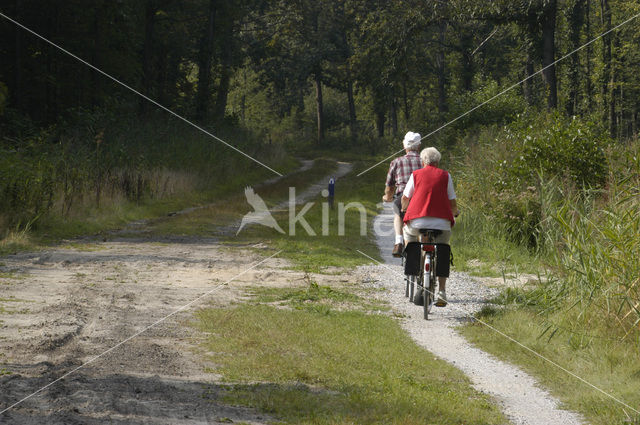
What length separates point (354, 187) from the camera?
31.2 metres

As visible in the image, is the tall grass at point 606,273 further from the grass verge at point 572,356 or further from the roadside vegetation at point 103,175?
the roadside vegetation at point 103,175

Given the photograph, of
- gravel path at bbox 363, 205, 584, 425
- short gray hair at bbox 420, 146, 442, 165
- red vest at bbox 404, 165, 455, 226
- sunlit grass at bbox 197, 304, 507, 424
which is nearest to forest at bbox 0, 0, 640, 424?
gravel path at bbox 363, 205, 584, 425

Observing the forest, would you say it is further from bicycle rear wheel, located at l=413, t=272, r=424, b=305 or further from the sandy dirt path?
the sandy dirt path

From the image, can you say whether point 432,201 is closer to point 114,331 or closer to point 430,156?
point 430,156

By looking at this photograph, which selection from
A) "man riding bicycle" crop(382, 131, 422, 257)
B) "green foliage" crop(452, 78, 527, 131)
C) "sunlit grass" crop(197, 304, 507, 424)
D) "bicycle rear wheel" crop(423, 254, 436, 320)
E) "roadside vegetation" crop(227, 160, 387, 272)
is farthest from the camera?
"green foliage" crop(452, 78, 527, 131)

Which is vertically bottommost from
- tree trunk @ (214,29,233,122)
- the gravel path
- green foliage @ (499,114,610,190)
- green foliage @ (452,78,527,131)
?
the gravel path

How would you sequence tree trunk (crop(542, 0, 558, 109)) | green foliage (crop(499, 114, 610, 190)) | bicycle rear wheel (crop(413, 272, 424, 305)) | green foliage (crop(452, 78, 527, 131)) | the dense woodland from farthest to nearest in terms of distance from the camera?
green foliage (crop(452, 78, 527, 131)) → tree trunk (crop(542, 0, 558, 109)) → the dense woodland → green foliage (crop(499, 114, 610, 190)) → bicycle rear wheel (crop(413, 272, 424, 305))

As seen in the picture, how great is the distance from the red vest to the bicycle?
0.22m

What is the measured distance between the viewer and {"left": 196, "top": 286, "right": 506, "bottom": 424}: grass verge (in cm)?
519

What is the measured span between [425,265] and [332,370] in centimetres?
284

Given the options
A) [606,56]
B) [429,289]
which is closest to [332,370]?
[429,289]

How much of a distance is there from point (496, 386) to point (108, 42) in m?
27.8

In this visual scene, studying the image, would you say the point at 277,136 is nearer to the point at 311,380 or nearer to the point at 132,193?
the point at 132,193

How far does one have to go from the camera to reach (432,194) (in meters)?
8.71
